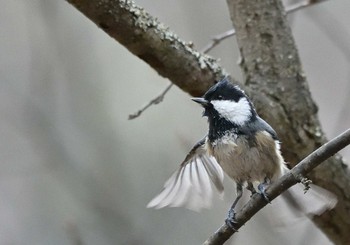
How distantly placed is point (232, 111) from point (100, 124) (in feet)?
3.70

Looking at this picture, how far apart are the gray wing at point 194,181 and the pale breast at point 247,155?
20 centimetres

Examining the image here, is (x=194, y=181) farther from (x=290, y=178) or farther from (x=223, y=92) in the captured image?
(x=290, y=178)

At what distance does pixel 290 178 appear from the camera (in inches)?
50.2

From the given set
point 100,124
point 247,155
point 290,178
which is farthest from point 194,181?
point 100,124

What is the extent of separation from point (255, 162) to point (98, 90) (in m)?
1.28

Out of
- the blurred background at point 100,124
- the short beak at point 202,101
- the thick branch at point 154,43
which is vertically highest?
the thick branch at point 154,43

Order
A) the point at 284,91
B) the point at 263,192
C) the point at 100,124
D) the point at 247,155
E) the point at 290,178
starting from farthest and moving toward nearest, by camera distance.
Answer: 1. the point at 100,124
2. the point at 284,91
3. the point at 247,155
4. the point at 263,192
5. the point at 290,178

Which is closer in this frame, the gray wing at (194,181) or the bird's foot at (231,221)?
the bird's foot at (231,221)

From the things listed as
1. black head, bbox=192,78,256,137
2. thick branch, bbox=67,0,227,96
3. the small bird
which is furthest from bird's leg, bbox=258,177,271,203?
thick branch, bbox=67,0,227,96

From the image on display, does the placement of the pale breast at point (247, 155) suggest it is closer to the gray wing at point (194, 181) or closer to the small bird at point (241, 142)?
the small bird at point (241, 142)

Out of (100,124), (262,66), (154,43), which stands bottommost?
(100,124)

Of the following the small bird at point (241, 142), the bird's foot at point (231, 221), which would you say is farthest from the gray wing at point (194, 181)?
the bird's foot at point (231, 221)

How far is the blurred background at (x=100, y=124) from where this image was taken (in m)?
2.41

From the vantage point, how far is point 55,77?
8.59ft
